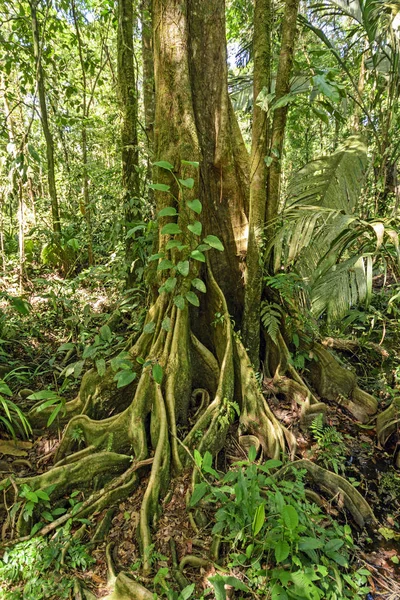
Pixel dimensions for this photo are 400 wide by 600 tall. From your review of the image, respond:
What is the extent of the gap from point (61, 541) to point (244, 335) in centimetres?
175

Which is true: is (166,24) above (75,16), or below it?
below

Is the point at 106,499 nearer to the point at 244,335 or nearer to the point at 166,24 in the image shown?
the point at 244,335

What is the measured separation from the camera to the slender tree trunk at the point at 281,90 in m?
2.21

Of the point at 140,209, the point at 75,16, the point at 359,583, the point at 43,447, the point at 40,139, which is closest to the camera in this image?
the point at 359,583

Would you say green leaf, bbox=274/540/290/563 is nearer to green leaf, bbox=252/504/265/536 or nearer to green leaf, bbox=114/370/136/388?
green leaf, bbox=252/504/265/536

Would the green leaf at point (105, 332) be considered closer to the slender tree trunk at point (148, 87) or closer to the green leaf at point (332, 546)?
the green leaf at point (332, 546)

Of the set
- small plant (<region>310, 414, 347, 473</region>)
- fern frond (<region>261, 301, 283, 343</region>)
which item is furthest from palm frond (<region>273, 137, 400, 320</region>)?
small plant (<region>310, 414, 347, 473</region>)

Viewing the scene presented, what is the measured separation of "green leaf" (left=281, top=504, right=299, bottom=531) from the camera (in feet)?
5.10

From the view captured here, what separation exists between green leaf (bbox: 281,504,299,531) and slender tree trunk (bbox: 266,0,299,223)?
5.77 feet

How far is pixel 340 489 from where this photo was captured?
225 centimetres

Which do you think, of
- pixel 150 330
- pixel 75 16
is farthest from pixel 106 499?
pixel 75 16

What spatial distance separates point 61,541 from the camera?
1943mm

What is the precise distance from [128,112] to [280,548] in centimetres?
369

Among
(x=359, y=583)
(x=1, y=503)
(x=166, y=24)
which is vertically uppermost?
(x=166, y=24)
